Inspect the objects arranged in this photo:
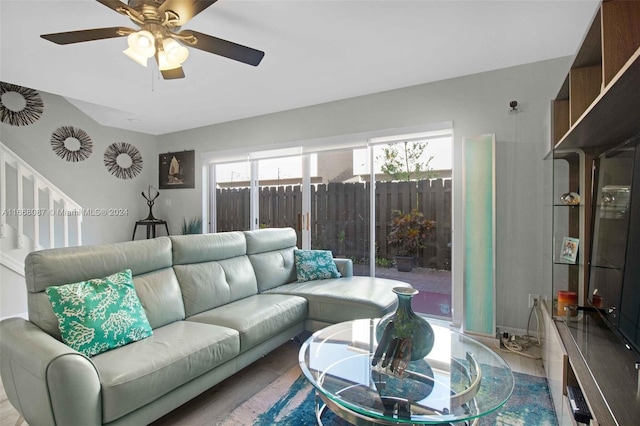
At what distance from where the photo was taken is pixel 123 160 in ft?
16.8

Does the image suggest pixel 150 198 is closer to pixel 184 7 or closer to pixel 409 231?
pixel 409 231

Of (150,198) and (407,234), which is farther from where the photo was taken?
(150,198)

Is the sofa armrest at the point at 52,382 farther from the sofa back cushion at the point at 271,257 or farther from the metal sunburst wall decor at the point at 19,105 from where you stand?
the metal sunburst wall decor at the point at 19,105

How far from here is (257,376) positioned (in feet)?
7.22

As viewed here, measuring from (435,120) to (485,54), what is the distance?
0.72 metres

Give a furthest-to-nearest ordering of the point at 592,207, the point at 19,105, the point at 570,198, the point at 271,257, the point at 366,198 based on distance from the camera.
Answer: the point at 19,105, the point at 366,198, the point at 271,257, the point at 570,198, the point at 592,207

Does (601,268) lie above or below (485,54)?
below

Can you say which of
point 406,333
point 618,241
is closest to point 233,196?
point 406,333

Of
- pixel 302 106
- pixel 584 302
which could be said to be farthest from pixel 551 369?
pixel 302 106

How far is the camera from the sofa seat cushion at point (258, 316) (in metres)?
2.06

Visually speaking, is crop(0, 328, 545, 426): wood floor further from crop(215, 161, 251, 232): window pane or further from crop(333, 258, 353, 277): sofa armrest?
crop(215, 161, 251, 232): window pane

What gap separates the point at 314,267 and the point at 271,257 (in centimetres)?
44

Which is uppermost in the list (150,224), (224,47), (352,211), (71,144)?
(224,47)

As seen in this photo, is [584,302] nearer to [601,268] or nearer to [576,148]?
[601,268]
